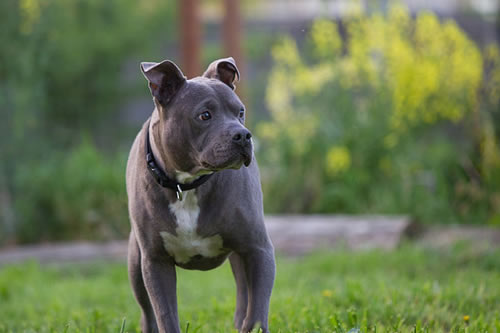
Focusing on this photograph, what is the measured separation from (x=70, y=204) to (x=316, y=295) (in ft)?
16.5

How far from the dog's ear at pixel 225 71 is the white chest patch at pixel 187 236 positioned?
0.58 meters

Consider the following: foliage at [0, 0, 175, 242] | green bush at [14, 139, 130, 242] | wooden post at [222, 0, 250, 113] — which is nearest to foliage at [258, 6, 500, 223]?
wooden post at [222, 0, 250, 113]

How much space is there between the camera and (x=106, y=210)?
346 inches

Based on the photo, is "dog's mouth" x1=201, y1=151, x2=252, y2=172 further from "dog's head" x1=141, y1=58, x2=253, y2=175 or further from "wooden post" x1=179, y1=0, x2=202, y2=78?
"wooden post" x1=179, y1=0, x2=202, y2=78

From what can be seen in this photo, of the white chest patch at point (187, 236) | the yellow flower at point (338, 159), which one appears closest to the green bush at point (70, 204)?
the yellow flower at point (338, 159)

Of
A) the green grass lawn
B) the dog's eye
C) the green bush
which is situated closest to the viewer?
the dog's eye

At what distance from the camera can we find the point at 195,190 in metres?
2.99

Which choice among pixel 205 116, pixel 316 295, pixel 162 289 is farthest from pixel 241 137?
pixel 316 295

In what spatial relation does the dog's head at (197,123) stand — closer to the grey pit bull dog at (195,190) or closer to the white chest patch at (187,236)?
the grey pit bull dog at (195,190)

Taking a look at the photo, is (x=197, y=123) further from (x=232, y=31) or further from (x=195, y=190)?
(x=232, y=31)

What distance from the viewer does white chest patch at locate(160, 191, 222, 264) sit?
296 centimetres

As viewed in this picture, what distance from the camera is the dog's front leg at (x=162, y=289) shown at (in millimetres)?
3043

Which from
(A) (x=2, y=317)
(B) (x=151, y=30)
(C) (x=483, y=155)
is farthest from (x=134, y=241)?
(B) (x=151, y=30)

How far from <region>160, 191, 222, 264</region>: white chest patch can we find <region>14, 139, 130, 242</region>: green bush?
19.1ft
